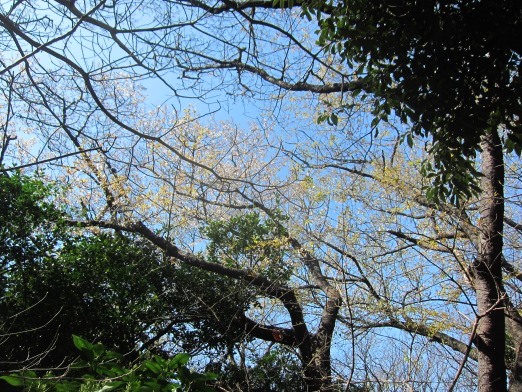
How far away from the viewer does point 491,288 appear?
3.53 metres

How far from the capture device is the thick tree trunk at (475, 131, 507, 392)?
333 centimetres

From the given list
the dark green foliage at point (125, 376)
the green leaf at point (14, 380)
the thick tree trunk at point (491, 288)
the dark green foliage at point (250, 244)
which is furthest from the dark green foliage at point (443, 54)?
the dark green foliage at point (250, 244)

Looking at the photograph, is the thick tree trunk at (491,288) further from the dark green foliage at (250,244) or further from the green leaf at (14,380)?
the green leaf at (14,380)

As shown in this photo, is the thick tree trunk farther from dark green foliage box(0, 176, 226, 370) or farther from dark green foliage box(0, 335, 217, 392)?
dark green foliage box(0, 176, 226, 370)

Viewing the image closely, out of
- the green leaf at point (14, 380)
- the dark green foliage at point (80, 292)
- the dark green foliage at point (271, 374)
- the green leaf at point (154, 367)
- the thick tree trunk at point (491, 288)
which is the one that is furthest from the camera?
the dark green foliage at point (271, 374)

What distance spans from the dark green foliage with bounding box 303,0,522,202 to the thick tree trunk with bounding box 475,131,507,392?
702 mm

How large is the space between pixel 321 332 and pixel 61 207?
3.33 metres

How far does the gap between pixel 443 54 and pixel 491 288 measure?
2089 millimetres

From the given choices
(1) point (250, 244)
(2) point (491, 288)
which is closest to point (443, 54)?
(2) point (491, 288)

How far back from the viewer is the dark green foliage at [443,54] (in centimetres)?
228

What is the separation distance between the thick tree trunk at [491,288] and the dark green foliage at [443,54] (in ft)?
2.30

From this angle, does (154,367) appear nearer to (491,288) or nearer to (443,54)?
(443,54)

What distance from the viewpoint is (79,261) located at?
4695 mm

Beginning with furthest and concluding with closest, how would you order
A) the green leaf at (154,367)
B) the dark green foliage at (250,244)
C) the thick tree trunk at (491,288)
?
the dark green foliage at (250,244)
the thick tree trunk at (491,288)
the green leaf at (154,367)
